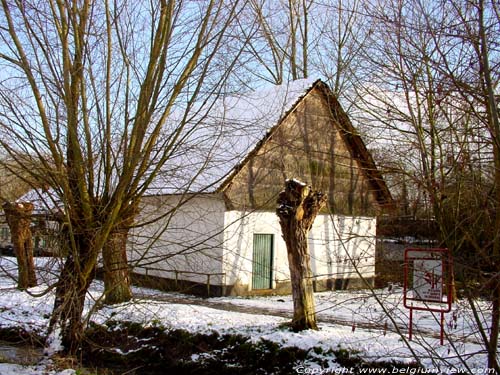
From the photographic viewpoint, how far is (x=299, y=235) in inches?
442

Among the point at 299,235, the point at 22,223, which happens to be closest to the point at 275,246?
the point at 299,235

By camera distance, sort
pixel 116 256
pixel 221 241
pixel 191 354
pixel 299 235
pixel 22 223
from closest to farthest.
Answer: pixel 22 223 < pixel 116 256 < pixel 221 241 < pixel 191 354 < pixel 299 235

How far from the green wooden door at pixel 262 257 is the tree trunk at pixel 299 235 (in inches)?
291

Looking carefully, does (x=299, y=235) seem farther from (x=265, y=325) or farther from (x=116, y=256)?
(x=116, y=256)

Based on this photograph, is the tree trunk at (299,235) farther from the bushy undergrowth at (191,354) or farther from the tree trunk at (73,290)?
the tree trunk at (73,290)

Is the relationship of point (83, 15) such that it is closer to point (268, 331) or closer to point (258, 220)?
point (268, 331)

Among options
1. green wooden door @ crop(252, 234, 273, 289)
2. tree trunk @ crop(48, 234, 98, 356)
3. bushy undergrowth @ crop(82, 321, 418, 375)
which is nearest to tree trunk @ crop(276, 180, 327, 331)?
bushy undergrowth @ crop(82, 321, 418, 375)

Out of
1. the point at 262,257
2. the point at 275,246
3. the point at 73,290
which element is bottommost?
the point at 262,257

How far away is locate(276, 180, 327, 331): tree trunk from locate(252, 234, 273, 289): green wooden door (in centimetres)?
739

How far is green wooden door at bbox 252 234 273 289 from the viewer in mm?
18594

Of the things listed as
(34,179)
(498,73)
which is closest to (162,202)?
(34,179)

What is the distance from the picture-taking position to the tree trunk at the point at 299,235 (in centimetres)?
1102

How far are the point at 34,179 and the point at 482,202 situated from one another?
17.1 feet

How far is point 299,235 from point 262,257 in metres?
7.80
